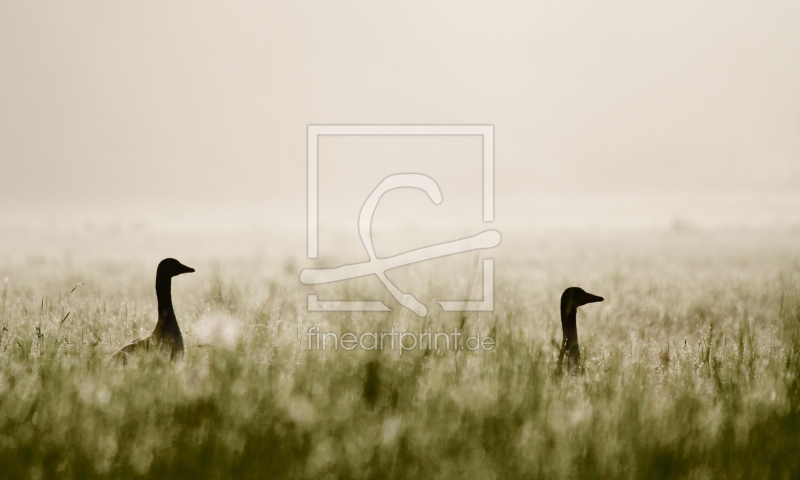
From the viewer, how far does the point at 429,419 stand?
2.83m

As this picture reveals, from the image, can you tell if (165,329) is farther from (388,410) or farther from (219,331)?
(388,410)

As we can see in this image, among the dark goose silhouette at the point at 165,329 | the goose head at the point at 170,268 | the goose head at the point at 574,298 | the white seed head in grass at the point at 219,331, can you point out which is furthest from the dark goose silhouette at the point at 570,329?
the goose head at the point at 170,268

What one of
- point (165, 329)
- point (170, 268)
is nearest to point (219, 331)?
point (165, 329)

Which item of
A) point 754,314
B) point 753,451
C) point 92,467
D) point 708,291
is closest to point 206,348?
point 92,467

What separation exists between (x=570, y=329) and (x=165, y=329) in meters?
2.58

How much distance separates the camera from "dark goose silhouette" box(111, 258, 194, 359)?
412 cm

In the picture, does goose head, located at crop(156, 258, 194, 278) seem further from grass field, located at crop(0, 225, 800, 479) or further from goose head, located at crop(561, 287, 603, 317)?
goose head, located at crop(561, 287, 603, 317)

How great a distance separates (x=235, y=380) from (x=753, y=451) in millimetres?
2134

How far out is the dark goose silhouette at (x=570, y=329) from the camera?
13.2 ft

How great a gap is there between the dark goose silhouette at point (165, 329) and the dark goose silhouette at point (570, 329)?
86.6 inches

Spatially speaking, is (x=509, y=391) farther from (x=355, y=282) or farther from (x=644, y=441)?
(x=355, y=282)

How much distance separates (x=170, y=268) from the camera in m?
5.03

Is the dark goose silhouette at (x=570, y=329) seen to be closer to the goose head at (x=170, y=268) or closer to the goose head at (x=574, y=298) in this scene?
the goose head at (x=574, y=298)
